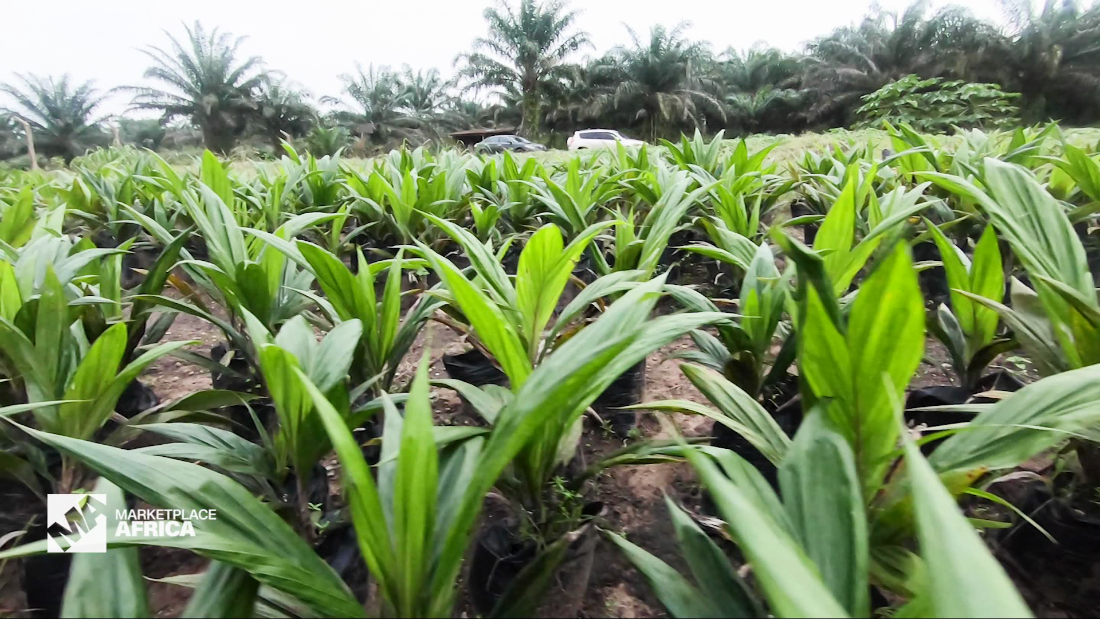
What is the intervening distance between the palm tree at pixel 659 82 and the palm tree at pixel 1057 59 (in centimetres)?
732

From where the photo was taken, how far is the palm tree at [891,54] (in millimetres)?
14055

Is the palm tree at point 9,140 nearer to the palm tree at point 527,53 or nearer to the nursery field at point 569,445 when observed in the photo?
the palm tree at point 527,53

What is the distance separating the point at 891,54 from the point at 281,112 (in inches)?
707

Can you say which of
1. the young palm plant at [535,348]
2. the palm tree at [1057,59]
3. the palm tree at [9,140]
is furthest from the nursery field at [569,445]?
the palm tree at [9,140]

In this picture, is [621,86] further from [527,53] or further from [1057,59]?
[1057,59]

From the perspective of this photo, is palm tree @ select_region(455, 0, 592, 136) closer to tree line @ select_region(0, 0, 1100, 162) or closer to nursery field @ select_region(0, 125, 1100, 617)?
tree line @ select_region(0, 0, 1100, 162)

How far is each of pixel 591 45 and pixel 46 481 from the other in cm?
1965

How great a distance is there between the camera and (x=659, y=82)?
1781 centimetres

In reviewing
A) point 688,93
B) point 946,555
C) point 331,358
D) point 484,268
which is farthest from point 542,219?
point 688,93

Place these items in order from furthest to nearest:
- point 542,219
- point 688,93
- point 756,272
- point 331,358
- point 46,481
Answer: point 688,93, point 542,219, point 756,272, point 46,481, point 331,358

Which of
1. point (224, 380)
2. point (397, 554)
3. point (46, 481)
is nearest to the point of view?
point (397, 554)

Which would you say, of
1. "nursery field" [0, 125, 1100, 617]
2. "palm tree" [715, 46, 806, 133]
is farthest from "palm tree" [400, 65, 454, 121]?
"nursery field" [0, 125, 1100, 617]

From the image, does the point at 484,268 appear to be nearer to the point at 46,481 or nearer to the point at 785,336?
the point at 785,336

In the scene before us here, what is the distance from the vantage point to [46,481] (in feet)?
2.56
